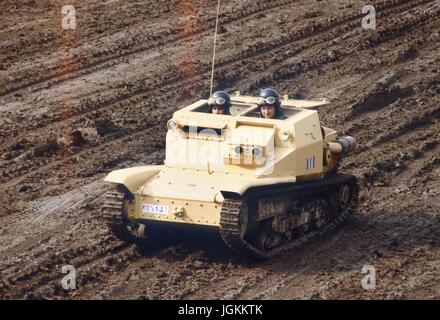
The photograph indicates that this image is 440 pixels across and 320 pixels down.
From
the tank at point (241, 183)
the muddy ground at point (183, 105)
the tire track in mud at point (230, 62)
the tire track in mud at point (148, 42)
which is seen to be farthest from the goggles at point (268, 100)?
the tire track in mud at point (148, 42)

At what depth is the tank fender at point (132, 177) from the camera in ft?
70.4

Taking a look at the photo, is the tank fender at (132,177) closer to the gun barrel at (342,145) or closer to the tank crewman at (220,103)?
the tank crewman at (220,103)

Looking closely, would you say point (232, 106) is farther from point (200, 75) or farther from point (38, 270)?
point (200, 75)

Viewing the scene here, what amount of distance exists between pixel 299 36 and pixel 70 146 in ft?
29.2

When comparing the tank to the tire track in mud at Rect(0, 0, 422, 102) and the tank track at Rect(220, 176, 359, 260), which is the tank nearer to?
the tank track at Rect(220, 176, 359, 260)

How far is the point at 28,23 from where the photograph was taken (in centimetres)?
3534

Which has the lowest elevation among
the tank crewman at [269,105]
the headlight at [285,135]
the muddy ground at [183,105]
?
the muddy ground at [183,105]

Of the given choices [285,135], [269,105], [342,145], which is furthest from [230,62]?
[285,135]

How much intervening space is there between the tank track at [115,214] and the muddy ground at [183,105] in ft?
1.35

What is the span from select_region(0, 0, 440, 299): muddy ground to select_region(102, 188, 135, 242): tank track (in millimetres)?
410

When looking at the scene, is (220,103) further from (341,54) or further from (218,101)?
(341,54)

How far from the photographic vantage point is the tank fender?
21.5m

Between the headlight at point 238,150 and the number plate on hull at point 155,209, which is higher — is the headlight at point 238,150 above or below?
above

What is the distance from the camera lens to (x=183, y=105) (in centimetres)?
3048
